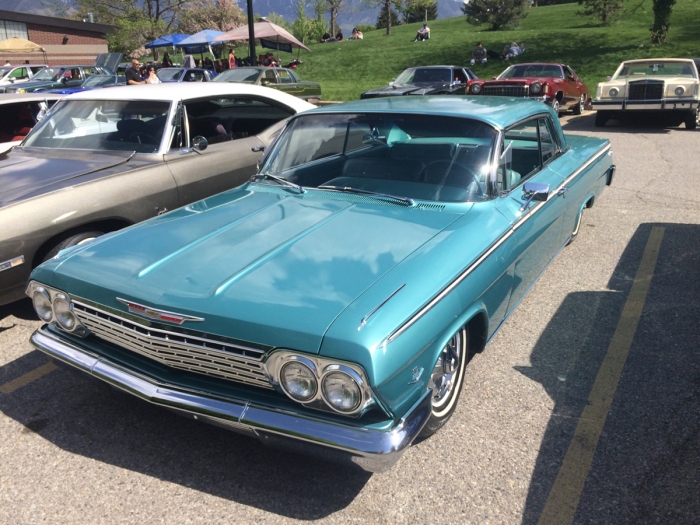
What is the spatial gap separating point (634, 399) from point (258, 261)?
6.89ft

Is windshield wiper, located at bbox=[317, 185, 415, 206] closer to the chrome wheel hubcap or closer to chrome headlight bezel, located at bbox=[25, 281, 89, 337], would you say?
the chrome wheel hubcap

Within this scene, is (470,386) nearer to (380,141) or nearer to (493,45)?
(380,141)

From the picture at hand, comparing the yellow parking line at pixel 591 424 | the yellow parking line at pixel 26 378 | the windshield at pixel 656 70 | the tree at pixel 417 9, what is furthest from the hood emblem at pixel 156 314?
the tree at pixel 417 9

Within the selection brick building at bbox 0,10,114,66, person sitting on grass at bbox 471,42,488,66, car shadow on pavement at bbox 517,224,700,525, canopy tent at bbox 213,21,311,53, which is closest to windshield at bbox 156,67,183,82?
canopy tent at bbox 213,21,311,53

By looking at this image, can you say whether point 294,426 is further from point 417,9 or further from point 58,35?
point 417,9

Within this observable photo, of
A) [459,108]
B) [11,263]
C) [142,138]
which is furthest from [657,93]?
[11,263]

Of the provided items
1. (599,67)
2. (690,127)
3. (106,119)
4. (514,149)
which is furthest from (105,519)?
(599,67)

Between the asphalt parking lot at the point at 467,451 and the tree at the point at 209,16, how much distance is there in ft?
172

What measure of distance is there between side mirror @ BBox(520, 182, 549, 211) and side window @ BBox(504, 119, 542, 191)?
0.38 ft

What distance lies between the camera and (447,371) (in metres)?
2.89

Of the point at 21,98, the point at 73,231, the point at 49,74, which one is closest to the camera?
the point at 73,231

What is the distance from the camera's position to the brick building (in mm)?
39094

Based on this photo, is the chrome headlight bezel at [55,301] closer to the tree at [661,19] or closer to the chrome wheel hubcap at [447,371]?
the chrome wheel hubcap at [447,371]

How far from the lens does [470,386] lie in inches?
131
